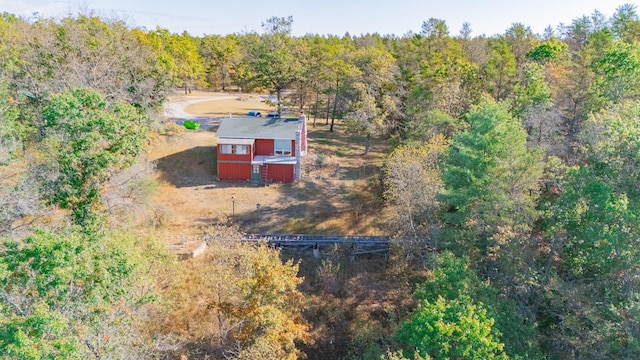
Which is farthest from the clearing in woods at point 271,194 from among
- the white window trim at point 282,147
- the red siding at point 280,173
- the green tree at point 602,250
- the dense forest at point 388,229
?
the green tree at point 602,250

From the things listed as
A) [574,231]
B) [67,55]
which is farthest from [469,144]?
[67,55]

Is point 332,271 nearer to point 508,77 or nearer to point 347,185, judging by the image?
point 347,185

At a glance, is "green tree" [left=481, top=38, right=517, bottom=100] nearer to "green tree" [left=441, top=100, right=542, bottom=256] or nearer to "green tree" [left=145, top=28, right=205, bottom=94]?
"green tree" [left=441, top=100, right=542, bottom=256]

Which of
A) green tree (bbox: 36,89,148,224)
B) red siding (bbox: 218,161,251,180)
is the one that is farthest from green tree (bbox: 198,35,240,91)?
green tree (bbox: 36,89,148,224)

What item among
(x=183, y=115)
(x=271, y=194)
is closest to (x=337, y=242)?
(x=271, y=194)

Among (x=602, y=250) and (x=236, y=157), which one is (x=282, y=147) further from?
(x=602, y=250)
